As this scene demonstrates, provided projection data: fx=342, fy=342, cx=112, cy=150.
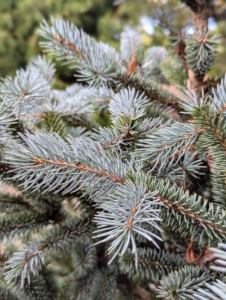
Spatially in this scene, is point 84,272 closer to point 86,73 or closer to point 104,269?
point 104,269

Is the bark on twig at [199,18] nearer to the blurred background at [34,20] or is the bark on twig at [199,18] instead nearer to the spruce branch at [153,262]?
the spruce branch at [153,262]

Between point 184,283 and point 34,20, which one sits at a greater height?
point 34,20

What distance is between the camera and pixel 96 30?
13.8ft

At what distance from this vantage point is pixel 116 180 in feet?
1.16

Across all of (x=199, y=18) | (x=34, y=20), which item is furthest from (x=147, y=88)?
(x=34, y=20)

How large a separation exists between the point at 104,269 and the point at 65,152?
0.29 meters

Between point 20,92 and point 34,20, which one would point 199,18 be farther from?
point 34,20

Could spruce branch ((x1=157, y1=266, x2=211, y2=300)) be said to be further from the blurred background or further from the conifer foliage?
the blurred background

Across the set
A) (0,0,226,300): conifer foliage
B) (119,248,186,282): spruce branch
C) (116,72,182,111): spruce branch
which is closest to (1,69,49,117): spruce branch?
(0,0,226,300): conifer foliage

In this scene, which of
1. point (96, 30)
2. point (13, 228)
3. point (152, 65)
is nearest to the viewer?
point (13, 228)

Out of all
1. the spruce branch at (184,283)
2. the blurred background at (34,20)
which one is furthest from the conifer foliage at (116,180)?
the blurred background at (34,20)

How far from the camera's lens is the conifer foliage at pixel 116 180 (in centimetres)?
35

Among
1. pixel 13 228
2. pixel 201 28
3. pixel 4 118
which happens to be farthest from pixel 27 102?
pixel 201 28

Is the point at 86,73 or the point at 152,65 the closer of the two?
the point at 86,73
